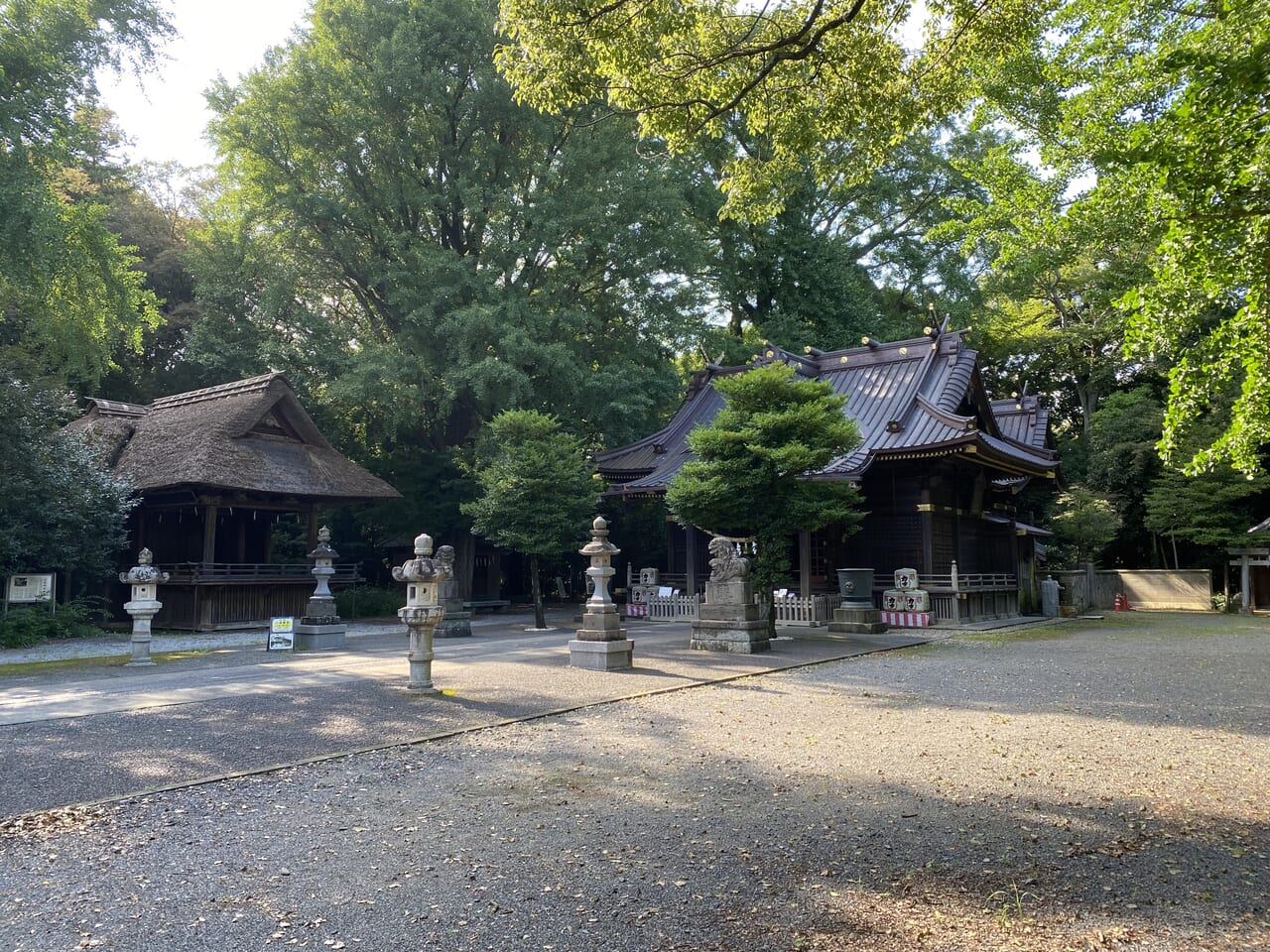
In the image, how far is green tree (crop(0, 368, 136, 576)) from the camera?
15555mm

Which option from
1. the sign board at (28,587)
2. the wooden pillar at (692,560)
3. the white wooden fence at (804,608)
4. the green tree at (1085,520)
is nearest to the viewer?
the sign board at (28,587)

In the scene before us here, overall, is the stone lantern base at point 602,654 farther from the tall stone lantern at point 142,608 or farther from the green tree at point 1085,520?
the green tree at point 1085,520

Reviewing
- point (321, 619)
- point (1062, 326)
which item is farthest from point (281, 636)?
point (1062, 326)

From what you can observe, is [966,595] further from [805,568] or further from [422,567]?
[422,567]

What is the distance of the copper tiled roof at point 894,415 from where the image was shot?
1855cm

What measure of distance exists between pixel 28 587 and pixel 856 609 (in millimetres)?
15401

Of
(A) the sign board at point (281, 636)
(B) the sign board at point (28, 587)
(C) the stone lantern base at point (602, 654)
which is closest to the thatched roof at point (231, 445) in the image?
(B) the sign board at point (28, 587)

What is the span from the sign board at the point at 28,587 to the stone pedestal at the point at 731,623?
38.6 ft

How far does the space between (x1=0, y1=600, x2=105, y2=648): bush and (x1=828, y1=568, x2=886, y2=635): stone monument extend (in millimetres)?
14670

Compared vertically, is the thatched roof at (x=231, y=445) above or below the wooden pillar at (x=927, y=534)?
above

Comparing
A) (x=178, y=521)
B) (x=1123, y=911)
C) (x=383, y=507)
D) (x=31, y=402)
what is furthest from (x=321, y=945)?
(x=383, y=507)

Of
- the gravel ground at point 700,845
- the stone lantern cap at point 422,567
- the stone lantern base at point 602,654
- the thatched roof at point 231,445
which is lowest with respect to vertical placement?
the gravel ground at point 700,845

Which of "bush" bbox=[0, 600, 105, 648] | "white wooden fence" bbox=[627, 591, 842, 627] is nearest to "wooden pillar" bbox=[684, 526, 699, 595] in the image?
"white wooden fence" bbox=[627, 591, 842, 627]

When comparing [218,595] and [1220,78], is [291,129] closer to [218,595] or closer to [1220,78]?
[218,595]
